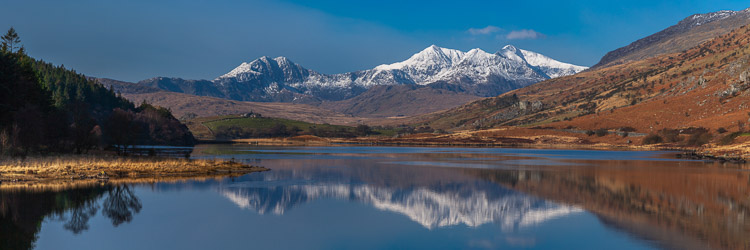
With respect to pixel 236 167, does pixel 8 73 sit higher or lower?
higher

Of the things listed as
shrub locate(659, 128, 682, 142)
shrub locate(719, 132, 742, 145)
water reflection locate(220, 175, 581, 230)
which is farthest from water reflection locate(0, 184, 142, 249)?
shrub locate(659, 128, 682, 142)

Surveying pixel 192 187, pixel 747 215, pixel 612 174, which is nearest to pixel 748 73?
pixel 612 174

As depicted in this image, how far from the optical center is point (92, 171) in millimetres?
55219

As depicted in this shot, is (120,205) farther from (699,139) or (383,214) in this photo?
(699,139)

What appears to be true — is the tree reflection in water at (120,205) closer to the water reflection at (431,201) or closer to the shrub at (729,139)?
the water reflection at (431,201)

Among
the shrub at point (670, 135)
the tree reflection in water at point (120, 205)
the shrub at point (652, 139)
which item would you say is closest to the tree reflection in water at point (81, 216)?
the tree reflection in water at point (120, 205)

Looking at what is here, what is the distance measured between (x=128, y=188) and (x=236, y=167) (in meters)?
22.0

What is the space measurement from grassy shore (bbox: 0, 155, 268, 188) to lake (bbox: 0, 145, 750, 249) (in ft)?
19.6

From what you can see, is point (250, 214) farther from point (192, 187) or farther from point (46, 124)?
point (46, 124)

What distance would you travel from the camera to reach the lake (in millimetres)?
27891

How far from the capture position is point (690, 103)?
18525 cm

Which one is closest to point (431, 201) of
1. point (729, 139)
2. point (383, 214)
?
point (383, 214)

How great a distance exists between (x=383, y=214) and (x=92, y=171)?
109 ft

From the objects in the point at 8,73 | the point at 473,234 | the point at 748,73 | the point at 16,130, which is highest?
the point at 748,73
